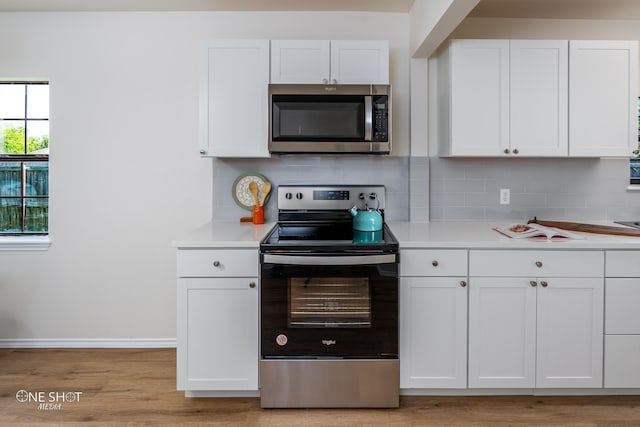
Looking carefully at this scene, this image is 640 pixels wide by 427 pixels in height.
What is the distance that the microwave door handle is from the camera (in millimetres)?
2449

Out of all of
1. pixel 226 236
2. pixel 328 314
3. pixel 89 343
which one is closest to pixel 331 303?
pixel 328 314

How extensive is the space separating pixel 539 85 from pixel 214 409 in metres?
2.52

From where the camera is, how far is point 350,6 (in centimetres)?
281

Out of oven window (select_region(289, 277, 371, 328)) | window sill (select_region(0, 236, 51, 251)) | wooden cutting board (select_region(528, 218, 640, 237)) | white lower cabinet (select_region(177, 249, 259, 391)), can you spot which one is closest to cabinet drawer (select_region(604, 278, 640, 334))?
wooden cutting board (select_region(528, 218, 640, 237))

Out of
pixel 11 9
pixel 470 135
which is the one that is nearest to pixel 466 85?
pixel 470 135

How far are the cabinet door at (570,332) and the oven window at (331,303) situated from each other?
891 millimetres

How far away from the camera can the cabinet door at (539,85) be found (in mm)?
2533

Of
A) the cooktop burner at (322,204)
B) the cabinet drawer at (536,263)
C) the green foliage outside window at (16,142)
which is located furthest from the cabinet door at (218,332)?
the green foliage outside window at (16,142)

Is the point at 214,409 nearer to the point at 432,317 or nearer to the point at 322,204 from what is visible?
the point at 432,317

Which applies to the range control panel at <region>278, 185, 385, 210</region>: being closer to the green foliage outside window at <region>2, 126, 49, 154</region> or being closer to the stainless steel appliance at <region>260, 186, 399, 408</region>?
the stainless steel appliance at <region>260, 186, 399, 408</region>

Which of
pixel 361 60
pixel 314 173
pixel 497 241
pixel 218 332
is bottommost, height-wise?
pixel 218 332

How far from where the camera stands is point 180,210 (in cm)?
297

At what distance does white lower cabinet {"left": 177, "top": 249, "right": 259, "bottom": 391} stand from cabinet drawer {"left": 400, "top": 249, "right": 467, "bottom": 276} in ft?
2.47

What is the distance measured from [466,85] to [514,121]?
1.15ft
